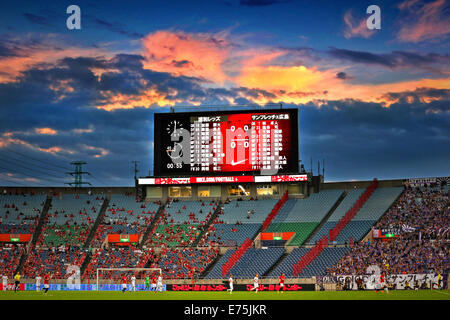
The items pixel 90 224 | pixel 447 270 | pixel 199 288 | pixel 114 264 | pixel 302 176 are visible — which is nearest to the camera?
pixel 447 270

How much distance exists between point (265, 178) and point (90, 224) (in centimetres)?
2531

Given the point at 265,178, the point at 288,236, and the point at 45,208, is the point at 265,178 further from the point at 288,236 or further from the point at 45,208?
the point at 45,208

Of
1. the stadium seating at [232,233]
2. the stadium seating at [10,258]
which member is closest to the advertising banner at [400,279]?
the stadium seating at [232,233]

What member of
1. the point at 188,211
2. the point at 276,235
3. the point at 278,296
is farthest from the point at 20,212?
the point at 278,296

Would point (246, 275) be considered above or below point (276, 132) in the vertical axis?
below

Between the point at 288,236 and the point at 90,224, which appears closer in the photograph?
the point at 288,236

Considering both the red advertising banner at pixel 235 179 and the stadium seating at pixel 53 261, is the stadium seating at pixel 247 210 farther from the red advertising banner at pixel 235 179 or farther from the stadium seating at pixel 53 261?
the stadium seating at pixel 53 261

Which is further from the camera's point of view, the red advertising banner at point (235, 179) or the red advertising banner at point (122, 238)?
the red advertising banner at point (122, 238)

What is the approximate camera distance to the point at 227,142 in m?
80.9

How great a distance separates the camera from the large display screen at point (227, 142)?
263 feet

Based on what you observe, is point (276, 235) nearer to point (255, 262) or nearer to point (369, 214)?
point (255, 262)

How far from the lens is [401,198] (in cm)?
8088

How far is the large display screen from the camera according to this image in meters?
80.2

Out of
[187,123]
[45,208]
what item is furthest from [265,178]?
[45,208]
